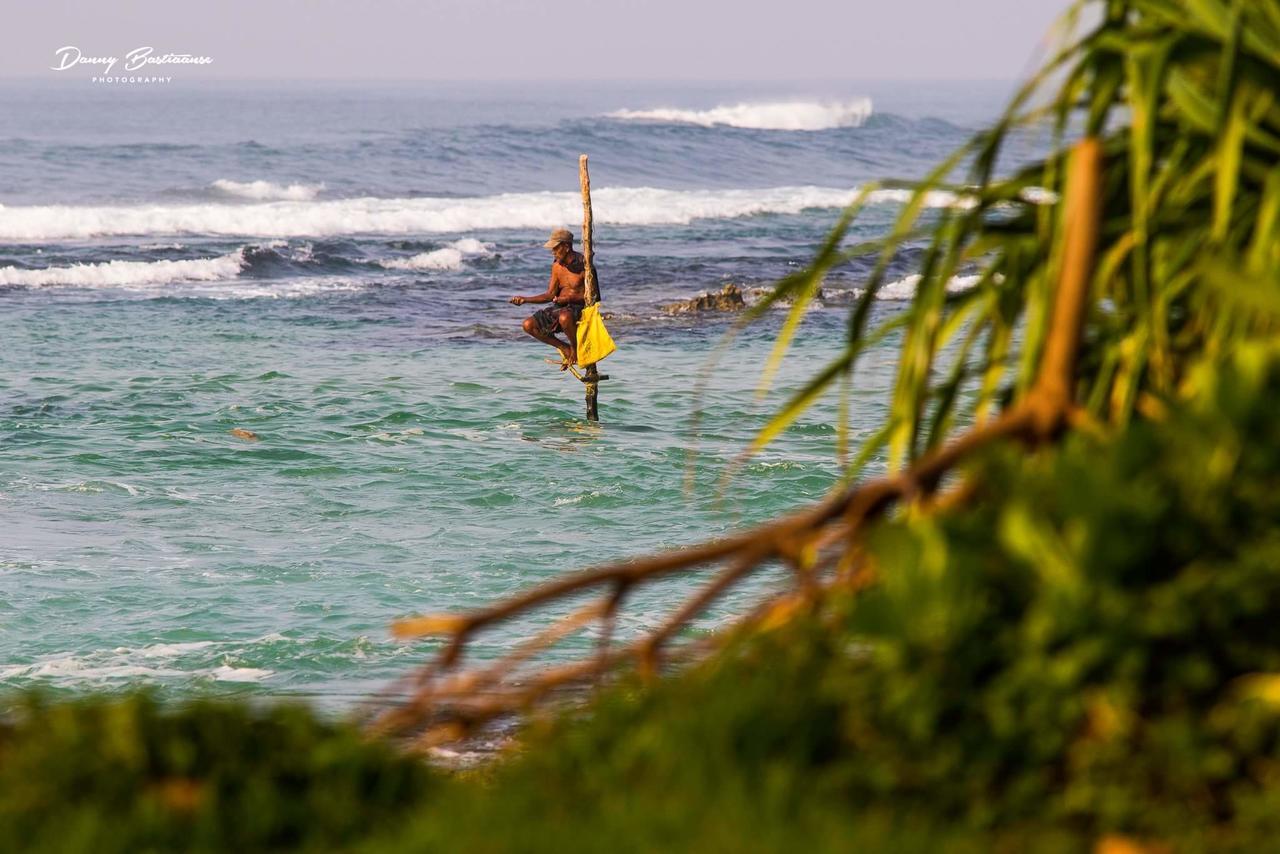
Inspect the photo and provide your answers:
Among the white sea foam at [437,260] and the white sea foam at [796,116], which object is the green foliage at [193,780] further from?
the white sea foam at [796,116]

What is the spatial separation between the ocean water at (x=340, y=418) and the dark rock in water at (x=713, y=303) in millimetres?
518

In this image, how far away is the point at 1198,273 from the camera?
292 cm

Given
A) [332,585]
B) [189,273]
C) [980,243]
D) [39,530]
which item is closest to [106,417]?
[39,530]

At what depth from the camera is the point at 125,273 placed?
30797 mm

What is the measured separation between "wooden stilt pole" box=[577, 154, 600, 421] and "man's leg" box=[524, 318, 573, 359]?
13.2 inches

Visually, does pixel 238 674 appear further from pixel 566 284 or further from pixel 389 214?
pixel 389 214

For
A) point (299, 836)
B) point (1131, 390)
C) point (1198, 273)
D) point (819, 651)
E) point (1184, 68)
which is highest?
point (1184, 68)

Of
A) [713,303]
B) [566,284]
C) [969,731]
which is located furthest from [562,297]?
[969,731]

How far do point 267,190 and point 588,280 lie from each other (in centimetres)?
3324

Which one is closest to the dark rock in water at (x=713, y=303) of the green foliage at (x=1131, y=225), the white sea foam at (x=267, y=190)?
the green foliage at (x=1131, y=225)

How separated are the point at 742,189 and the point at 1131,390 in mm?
52317

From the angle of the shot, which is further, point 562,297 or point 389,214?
point 389,214

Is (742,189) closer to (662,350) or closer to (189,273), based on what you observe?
(189,273)

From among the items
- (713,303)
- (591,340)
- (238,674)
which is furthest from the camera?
(713,303)
